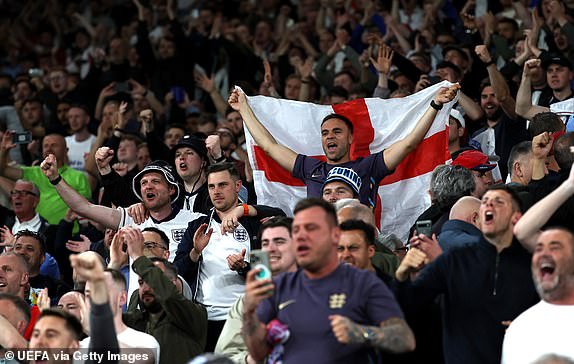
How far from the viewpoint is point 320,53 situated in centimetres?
1644

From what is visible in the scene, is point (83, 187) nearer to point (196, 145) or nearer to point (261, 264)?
point (196, 145)

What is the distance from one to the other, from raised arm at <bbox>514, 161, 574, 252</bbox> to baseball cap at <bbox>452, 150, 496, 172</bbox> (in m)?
2.73

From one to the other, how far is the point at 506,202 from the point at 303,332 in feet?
5.43

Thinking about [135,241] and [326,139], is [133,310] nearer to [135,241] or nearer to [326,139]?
[135,241]

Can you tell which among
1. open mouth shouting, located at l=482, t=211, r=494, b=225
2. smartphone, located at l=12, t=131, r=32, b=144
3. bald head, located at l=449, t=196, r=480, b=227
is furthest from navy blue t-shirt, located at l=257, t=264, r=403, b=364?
smartphone, located at l=12, t=131, r=32, b=144

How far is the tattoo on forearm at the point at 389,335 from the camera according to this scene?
6.10 meters

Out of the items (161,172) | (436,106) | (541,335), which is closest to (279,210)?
(161,172)

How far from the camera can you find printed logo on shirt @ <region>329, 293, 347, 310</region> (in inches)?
250

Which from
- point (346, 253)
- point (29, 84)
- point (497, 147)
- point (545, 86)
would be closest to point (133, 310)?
point (346, 253)

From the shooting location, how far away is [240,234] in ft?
30.2

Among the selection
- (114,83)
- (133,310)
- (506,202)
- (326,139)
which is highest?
(114,83)

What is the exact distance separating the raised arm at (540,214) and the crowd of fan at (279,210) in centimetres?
1

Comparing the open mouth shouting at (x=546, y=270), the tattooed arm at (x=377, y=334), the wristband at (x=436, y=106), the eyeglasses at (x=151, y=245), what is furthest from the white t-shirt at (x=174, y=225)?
the open mouth shouting at (x=546, y=270)

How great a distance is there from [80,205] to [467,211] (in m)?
3.83
